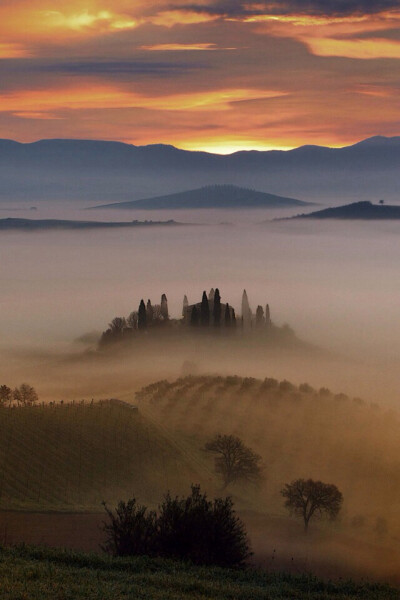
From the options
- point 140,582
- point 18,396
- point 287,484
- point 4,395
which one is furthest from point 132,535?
point 18,396

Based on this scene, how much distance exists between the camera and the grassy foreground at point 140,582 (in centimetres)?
3412

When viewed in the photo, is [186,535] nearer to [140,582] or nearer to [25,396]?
[140,582]

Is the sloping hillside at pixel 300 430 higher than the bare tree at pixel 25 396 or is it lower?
lower

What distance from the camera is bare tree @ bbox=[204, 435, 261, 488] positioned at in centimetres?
8881

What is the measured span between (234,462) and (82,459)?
16574 millimetres

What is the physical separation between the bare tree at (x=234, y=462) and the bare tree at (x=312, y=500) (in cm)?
825

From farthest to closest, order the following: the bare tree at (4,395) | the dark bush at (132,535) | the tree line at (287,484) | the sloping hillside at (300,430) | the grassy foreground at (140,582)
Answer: the bare tree at (4,395) → the sloping hillside at (300,430) → the tree line at (287,484) → the dark bush at (132,535) → the grassy foreground at (140,582)

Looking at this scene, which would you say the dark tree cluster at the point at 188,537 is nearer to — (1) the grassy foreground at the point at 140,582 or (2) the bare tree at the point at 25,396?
(1) the grassy foreground at the point at 140,582

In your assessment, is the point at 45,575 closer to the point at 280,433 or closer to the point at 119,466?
the point at 119,466

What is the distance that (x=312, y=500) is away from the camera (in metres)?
77.9

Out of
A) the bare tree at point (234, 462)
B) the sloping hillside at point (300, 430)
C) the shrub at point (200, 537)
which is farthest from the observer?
the bare tree at point (234, 462)

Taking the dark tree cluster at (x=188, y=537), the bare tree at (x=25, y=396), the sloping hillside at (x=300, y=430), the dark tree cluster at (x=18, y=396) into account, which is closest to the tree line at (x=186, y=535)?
the dark tree cluster at (x=188, y=537)

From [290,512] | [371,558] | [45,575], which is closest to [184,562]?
[45,575]

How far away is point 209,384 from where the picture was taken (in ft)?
450
